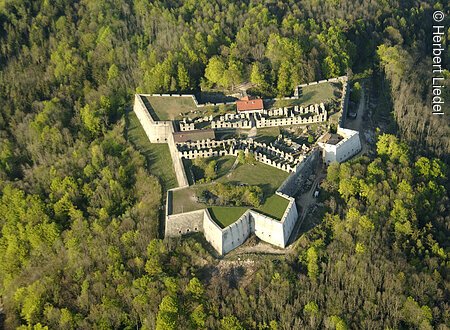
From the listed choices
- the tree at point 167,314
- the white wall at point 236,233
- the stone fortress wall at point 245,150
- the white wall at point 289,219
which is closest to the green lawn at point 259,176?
the stone fortress wall at point 245,150

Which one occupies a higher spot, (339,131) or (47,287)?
(339,131)

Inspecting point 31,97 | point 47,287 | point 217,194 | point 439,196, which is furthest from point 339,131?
point 31,97

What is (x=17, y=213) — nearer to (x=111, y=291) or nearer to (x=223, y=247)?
(x=111, y=291)

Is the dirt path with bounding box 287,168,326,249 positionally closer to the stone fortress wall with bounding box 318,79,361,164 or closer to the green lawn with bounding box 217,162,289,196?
the stone fortress wall with bounding box 318,79,361,164

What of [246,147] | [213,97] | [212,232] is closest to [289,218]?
[212,232]

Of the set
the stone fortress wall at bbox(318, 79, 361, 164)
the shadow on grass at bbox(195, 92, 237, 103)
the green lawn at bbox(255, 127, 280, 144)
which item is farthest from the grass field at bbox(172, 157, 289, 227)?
the shadow on grass at bbox(195, 92, 237, 103)

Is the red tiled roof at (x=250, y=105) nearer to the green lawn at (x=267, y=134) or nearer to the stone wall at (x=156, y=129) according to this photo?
the green lawn at (x=267, y=134)
